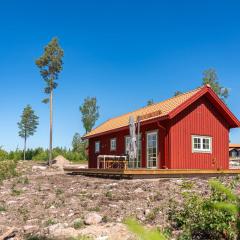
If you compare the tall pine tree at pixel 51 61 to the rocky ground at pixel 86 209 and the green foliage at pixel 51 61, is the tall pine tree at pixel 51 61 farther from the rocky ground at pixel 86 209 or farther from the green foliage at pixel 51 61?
the rocky ground at pixel 86 209

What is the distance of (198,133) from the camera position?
63.0ft

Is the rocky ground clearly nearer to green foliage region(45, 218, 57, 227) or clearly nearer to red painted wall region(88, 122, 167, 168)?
green foliage region(45, 218, 57, 227)

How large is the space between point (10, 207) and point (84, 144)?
4426cm

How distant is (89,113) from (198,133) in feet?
129

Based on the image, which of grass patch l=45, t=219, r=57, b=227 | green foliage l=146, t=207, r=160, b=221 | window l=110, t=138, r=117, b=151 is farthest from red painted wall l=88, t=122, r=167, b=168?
grass patch l=45, t=219, r=57, b=227

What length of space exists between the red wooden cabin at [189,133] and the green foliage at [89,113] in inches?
1402

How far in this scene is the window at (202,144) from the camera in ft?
62.6

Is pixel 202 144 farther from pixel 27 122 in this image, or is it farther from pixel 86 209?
pixel 27 122

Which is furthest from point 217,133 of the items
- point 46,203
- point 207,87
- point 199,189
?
point 46,203

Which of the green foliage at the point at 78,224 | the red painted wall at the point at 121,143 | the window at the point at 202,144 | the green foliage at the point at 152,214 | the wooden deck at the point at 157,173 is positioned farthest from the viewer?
the window at the point at 202,144

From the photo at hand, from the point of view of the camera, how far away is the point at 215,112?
20.0 meters

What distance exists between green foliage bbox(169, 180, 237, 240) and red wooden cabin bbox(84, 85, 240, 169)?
9.74m

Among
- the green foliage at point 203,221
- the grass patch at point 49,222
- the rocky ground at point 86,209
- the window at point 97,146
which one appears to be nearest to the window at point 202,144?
the rocky ground at point 86,209

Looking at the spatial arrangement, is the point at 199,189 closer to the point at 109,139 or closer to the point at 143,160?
the point at 143,160
